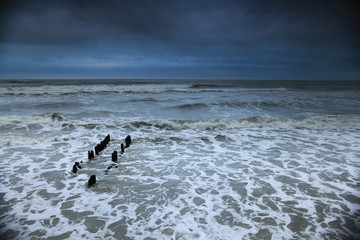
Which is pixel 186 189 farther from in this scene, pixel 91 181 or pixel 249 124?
pixel 249 124


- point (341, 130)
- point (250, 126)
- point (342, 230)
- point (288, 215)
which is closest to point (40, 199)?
point (288, 215)

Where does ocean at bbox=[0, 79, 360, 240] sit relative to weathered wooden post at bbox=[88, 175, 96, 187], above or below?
below

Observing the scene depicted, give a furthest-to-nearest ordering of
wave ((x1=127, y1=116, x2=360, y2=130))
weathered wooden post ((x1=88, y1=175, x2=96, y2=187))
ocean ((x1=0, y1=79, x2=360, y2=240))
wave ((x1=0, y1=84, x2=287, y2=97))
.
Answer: wave ((x1=0, y1=84, x2=287, y2=97))
wave ((x1=127, y1=116, x2=360, y2=130))
weathered wooden post ((x1=88, y1=175, x2=96, y2=187))
ocean ((x1=0, y1=79, x2=360, y2=240))

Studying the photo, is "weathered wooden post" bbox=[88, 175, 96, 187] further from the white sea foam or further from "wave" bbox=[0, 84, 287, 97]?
"wave" bbox=[0, 84, 287, 97]

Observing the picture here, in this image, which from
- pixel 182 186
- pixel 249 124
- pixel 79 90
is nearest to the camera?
pixel 182 186

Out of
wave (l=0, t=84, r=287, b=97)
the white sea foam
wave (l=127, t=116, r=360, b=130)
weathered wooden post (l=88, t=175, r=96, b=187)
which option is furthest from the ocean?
wave (l=0, t=84, r=287, b=97)

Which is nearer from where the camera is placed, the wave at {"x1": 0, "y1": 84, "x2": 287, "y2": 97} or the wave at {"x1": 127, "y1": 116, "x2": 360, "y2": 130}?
the wave at {"x1": 127, "y1": 116, "x2": 360, "y2": 130}

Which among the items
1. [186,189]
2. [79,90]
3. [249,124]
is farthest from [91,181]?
[79,90]

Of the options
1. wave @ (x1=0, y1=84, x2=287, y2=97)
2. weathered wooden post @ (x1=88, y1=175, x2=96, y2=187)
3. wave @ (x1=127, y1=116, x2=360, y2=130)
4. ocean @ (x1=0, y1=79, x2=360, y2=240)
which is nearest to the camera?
ocean @ (x1=0, y1=79, x2=360, y2=240)

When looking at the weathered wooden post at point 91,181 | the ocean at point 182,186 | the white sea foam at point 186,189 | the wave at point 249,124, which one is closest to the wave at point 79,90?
the ocean at point 182,186

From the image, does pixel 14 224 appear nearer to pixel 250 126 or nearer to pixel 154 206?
pixel 154 206

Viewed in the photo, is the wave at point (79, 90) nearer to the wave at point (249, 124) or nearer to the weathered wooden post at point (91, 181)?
the wave at point (249, 124)

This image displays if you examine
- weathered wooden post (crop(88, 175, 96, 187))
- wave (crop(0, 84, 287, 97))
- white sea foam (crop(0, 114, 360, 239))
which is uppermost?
wave (crop(0, 84, 287, 97))

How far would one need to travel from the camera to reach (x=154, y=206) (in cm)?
500
